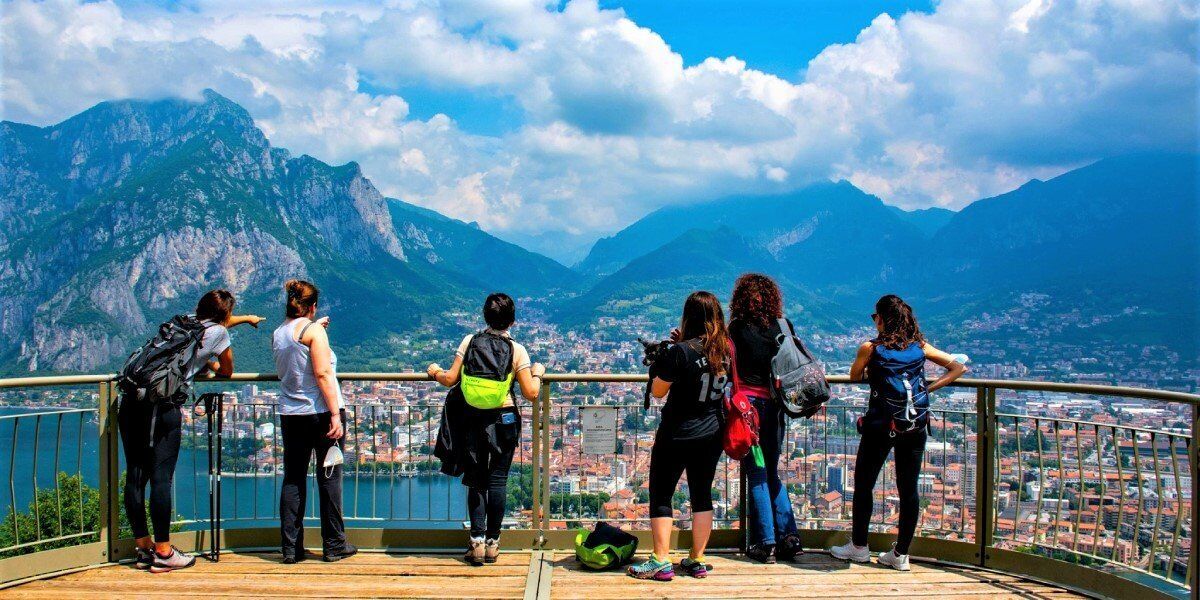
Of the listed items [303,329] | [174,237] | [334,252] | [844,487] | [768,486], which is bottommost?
[844,487]

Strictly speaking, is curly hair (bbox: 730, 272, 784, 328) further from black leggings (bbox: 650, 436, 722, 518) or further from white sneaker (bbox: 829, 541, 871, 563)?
white sneaker (bbox: 829, 541, 871, 563)

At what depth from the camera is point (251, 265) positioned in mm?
97875

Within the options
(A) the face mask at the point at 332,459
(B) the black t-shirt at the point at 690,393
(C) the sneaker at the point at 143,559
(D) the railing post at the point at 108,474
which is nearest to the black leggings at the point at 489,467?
(A) the face mask at the point at 332,459

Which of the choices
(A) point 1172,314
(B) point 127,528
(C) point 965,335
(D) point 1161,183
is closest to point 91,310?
(B) point 127,528

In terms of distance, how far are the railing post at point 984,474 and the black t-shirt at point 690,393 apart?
2.02 meters

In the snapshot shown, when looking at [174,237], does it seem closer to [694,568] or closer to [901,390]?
[694,568]

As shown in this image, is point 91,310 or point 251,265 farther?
point 251,265

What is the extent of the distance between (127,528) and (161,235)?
333ft

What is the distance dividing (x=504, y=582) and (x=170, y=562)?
7.32 ft

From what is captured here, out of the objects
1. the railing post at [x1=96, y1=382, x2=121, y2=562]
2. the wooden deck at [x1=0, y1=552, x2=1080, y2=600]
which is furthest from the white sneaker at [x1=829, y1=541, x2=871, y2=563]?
the railing post at [x1=96, y1=382, x2=121, y2=562]

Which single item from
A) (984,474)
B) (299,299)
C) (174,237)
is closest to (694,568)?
(984,474)

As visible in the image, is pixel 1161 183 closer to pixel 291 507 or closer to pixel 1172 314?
pixel 1172 314

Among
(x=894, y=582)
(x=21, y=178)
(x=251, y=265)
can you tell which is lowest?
(x=894, y=582)

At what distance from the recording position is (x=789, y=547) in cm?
542
